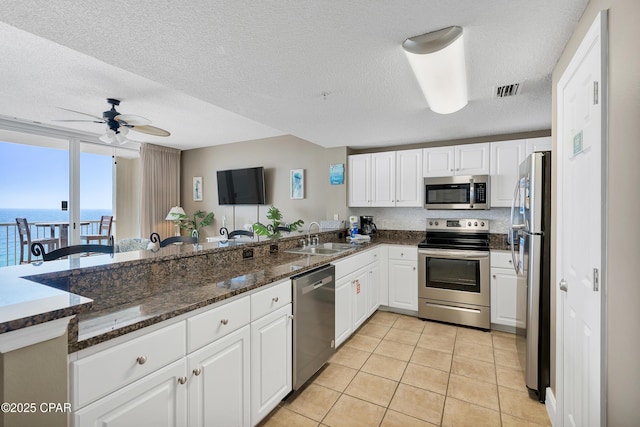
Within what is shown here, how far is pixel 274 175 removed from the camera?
4965mm

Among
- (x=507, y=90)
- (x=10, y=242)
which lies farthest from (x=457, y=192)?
(x=10, y=242)

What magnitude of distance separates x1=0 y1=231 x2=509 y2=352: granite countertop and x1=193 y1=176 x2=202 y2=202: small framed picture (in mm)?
3829

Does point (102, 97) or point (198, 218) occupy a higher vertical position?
point (102, 97)

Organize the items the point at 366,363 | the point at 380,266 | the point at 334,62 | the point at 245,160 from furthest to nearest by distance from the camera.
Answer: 1. the point at 245,160
2. the point at 380,266
3. the point at 366,363
4. the point at 334,62

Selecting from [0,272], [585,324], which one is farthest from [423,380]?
[0,272]

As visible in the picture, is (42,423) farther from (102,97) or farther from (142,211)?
(142,211)

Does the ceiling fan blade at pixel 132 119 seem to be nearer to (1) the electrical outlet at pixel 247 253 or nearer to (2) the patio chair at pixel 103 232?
(1) the electrical outlet at pixel 247 253

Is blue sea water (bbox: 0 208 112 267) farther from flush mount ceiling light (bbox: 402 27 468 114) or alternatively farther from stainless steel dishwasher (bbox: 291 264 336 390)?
flush mount ceiling light (bbox: 402 27 468 114)

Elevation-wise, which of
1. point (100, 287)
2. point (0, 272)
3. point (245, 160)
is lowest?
point (100, 287)

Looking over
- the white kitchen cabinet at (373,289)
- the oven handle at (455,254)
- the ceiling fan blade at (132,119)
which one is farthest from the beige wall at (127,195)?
the oven handle at (455,254)

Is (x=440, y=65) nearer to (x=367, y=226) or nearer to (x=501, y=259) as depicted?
(x=501, y=259)

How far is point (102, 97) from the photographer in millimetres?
3033

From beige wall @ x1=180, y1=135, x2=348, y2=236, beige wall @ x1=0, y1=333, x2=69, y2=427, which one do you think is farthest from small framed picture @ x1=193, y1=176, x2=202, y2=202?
beige wall @ x1=0, y1=333, x2=69, y2=427

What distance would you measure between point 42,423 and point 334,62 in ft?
6.59
